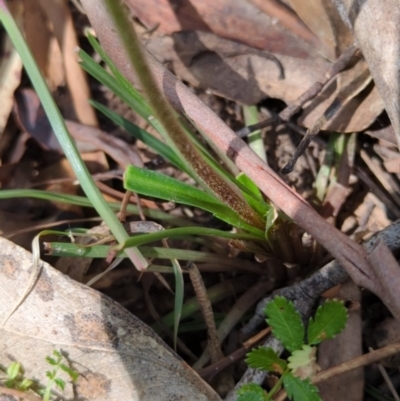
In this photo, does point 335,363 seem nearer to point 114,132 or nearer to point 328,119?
point 328,119

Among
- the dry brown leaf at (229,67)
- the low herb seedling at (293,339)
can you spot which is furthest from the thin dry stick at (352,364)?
the dry brown leaf at (229,67)

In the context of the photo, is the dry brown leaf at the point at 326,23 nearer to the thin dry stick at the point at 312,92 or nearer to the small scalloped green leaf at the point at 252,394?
the thin dry stick at the point at 312,92

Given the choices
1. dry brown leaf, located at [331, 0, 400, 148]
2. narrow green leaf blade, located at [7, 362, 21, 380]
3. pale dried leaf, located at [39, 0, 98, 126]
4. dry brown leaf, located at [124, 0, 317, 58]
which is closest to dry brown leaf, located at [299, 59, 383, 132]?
dry brown leaf, located at [124, 0, 317, 58]

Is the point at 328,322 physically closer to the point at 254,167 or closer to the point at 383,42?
the point at 254,167

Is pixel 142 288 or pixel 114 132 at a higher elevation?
pixel 114 132

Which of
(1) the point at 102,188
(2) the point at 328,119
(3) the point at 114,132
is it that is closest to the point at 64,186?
(1) the point at 102,188
